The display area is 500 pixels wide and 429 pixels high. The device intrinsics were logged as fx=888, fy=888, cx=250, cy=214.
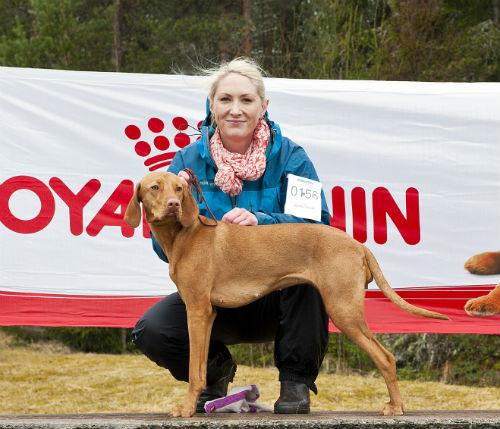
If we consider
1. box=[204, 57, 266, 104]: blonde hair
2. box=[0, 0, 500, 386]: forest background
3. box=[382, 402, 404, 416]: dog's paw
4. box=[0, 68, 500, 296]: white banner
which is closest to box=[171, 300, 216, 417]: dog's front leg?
box=[382, 402, 404, 416]: dog's paw

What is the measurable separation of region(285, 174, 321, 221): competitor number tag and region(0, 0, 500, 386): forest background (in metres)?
2.61

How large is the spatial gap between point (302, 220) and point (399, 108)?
258 centimetres

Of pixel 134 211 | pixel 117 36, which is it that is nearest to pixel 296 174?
pixel 134 211

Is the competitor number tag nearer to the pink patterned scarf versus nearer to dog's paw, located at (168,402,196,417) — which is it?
the pink patterned scarf

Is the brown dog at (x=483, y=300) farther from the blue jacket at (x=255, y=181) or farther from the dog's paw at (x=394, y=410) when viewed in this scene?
the dog's paw at (x=394, y=410)

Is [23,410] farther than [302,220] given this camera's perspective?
Yes

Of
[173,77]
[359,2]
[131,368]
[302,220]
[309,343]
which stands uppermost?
[359,2]

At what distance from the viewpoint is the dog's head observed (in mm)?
3107

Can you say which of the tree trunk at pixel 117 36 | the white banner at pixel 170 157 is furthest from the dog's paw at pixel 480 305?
the tree trunk at pixel 117 36

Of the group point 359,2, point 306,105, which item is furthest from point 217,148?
point 359,2

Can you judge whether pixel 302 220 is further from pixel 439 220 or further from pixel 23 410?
pixel 23 410

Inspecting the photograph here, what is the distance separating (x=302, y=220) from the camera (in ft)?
11.9

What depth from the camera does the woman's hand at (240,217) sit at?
3.42m

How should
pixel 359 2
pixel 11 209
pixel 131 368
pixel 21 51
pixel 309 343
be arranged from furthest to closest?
pixel 21 51, pixel 359 2, pixel 131 368, pixel 11 209, pixel 309 343
